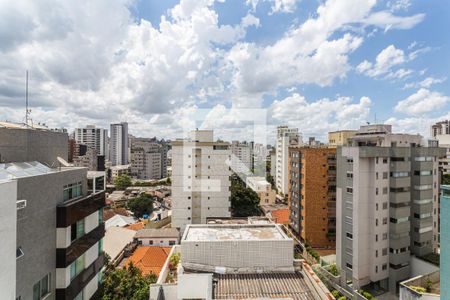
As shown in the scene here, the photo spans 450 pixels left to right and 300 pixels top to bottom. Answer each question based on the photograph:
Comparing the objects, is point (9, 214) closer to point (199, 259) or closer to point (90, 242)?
point (90, 242)

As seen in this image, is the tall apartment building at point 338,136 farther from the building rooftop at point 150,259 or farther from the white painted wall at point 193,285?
the white painted wall at point 193,285

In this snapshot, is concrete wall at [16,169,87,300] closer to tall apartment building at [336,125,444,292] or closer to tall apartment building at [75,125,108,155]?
tall apartment building at [336,125,444,292]

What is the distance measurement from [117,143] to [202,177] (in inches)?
2673

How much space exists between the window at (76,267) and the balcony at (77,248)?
18 centimetres

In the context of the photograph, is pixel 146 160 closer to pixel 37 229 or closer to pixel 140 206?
pixel 140 206

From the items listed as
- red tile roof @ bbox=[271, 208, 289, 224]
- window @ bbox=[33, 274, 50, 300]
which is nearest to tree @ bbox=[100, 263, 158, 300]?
window @ bbox=[33, 274, 50, 300]

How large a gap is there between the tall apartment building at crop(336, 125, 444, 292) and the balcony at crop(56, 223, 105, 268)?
1457 cm

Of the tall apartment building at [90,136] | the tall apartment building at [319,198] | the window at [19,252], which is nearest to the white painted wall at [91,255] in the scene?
the window at [19,252]

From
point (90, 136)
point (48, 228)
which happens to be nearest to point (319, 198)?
point (48, 228)

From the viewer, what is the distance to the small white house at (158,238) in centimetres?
2203

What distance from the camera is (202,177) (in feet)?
80.9

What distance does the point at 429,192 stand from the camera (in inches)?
658

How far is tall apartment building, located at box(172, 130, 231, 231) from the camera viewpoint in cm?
2417

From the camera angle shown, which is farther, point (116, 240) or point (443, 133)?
point (443, 133)
